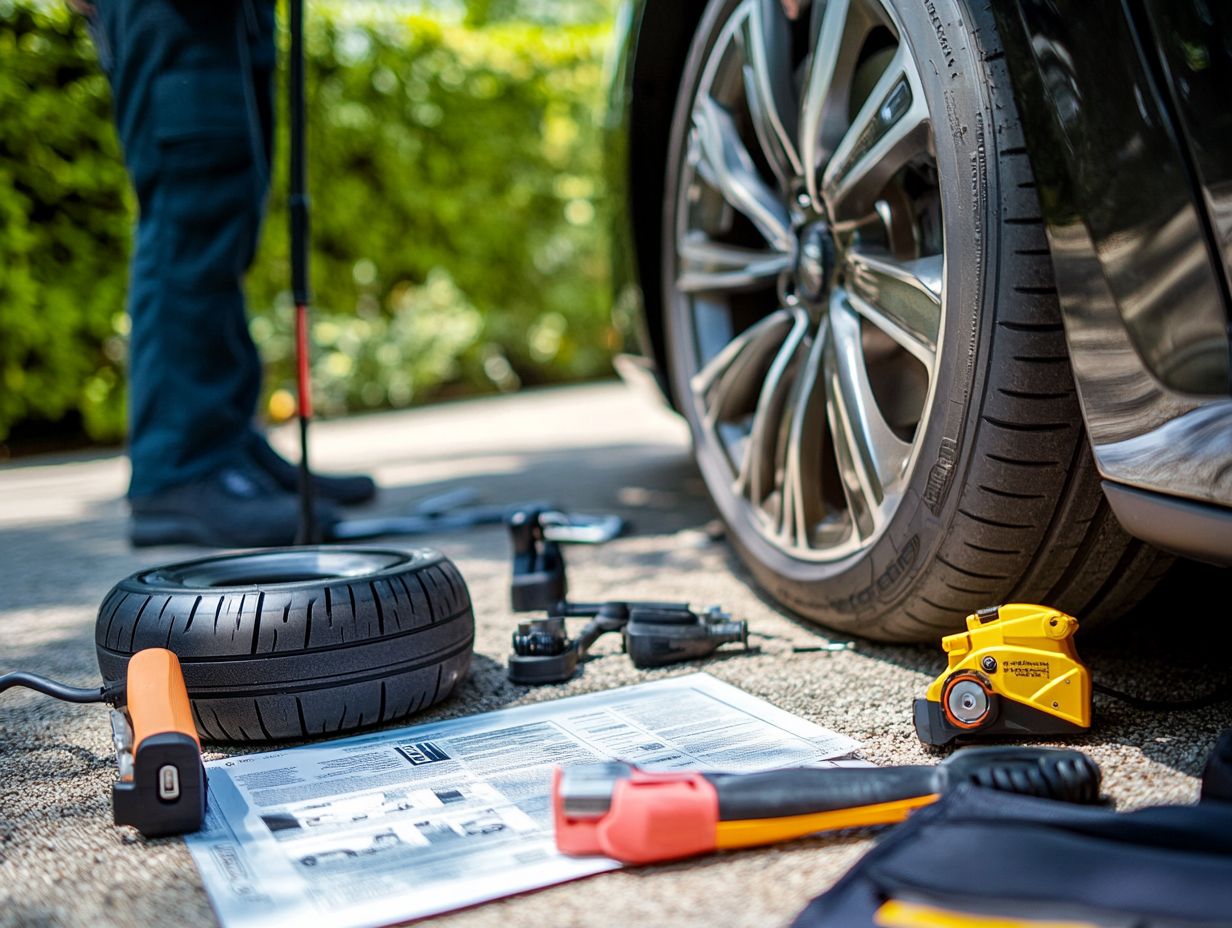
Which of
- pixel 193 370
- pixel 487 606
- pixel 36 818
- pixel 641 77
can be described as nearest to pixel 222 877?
pixel 36 818

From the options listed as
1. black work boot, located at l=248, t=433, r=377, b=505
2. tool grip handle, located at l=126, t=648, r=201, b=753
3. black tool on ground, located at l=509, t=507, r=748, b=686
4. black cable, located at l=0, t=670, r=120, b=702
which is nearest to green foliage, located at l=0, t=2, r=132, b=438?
black work boot, located at l=248, t=433, r=377, b=505

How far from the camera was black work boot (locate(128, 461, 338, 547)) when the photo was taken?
9.09 ft

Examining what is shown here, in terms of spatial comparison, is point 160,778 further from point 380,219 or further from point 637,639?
point 380,219

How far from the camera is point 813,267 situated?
1.84 meters

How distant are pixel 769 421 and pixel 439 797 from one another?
963 millimetres

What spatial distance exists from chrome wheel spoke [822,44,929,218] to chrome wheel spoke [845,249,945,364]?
9cm

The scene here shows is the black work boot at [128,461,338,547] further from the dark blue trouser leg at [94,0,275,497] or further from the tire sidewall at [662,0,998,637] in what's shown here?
the tire sidewall at [662,0,998,637]

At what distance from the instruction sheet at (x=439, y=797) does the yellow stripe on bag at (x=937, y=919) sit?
0.94 ft

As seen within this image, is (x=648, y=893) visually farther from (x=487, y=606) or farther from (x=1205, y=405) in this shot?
(x=487, y=606)

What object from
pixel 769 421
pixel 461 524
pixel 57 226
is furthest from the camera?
pixel 57 226

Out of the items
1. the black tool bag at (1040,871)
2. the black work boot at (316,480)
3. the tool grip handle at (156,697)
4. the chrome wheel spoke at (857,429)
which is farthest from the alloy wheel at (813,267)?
the black work boot at (316,480)

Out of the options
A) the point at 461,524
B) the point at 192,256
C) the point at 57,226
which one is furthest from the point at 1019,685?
the point at 57,226

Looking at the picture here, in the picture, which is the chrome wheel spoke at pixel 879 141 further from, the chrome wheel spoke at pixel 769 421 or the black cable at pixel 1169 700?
the black cable at pixel 1169 700

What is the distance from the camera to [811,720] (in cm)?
147
